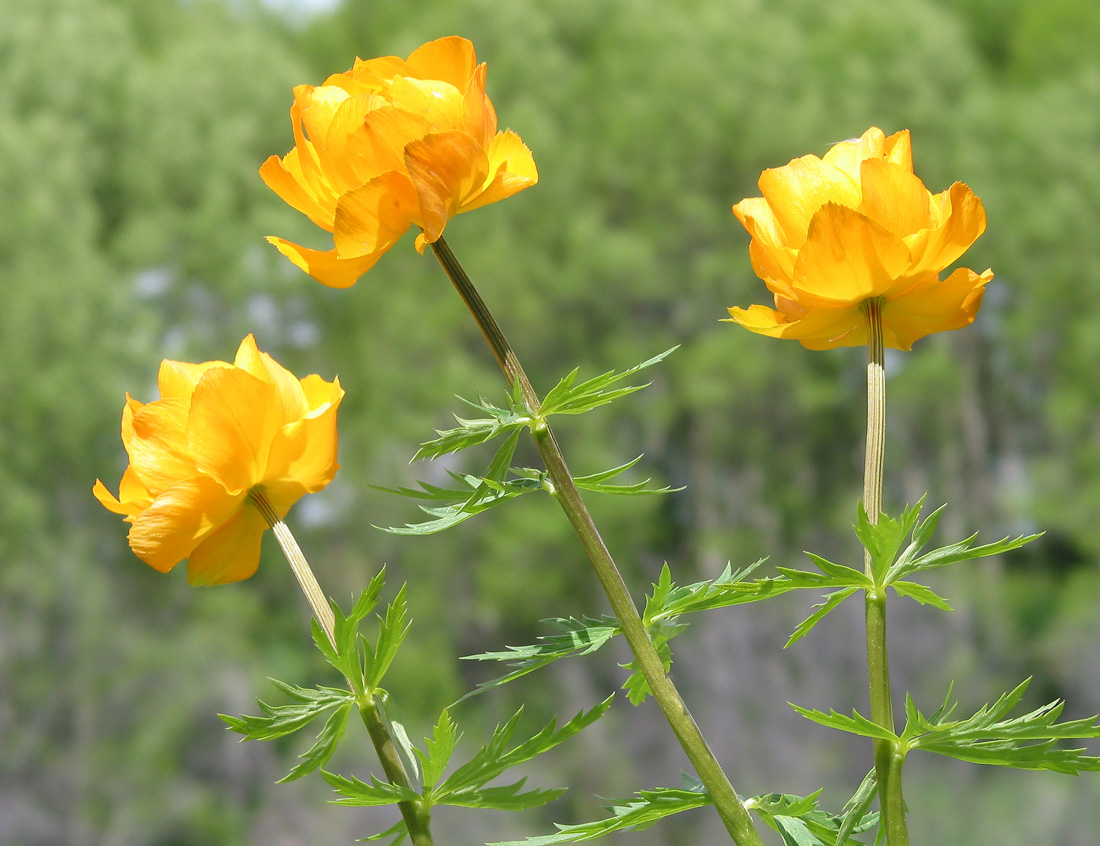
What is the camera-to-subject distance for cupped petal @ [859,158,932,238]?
392 mm

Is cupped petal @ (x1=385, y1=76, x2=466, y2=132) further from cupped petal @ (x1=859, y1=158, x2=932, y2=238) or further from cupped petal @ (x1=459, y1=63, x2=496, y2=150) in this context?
cupped petal @ (x1=859, y1=158, x2=932, y2=238)

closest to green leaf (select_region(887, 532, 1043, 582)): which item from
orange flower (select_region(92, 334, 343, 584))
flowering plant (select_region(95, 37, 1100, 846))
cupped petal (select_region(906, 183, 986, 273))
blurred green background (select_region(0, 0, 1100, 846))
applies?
flowering plant (select_region(95, 37, 1100, 846))

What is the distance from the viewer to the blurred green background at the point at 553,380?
5.77m

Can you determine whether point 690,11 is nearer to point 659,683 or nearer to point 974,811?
point 974,811

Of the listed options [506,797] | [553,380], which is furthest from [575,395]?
[553,380]

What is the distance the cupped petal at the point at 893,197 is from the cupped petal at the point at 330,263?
174mm

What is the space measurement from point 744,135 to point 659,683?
7921mm

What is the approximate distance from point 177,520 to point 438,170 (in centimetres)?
15

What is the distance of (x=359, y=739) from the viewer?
18.2 feet

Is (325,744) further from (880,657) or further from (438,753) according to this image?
(880,657)

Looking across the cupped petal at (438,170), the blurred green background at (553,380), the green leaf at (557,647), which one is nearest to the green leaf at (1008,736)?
the green leaf at (557,647)

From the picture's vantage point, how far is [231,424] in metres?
0.39

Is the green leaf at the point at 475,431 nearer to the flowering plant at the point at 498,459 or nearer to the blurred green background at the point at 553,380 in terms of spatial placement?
the flowering plant at the point at 498,459

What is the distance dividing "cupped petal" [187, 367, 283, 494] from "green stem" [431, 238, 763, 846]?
8cm
